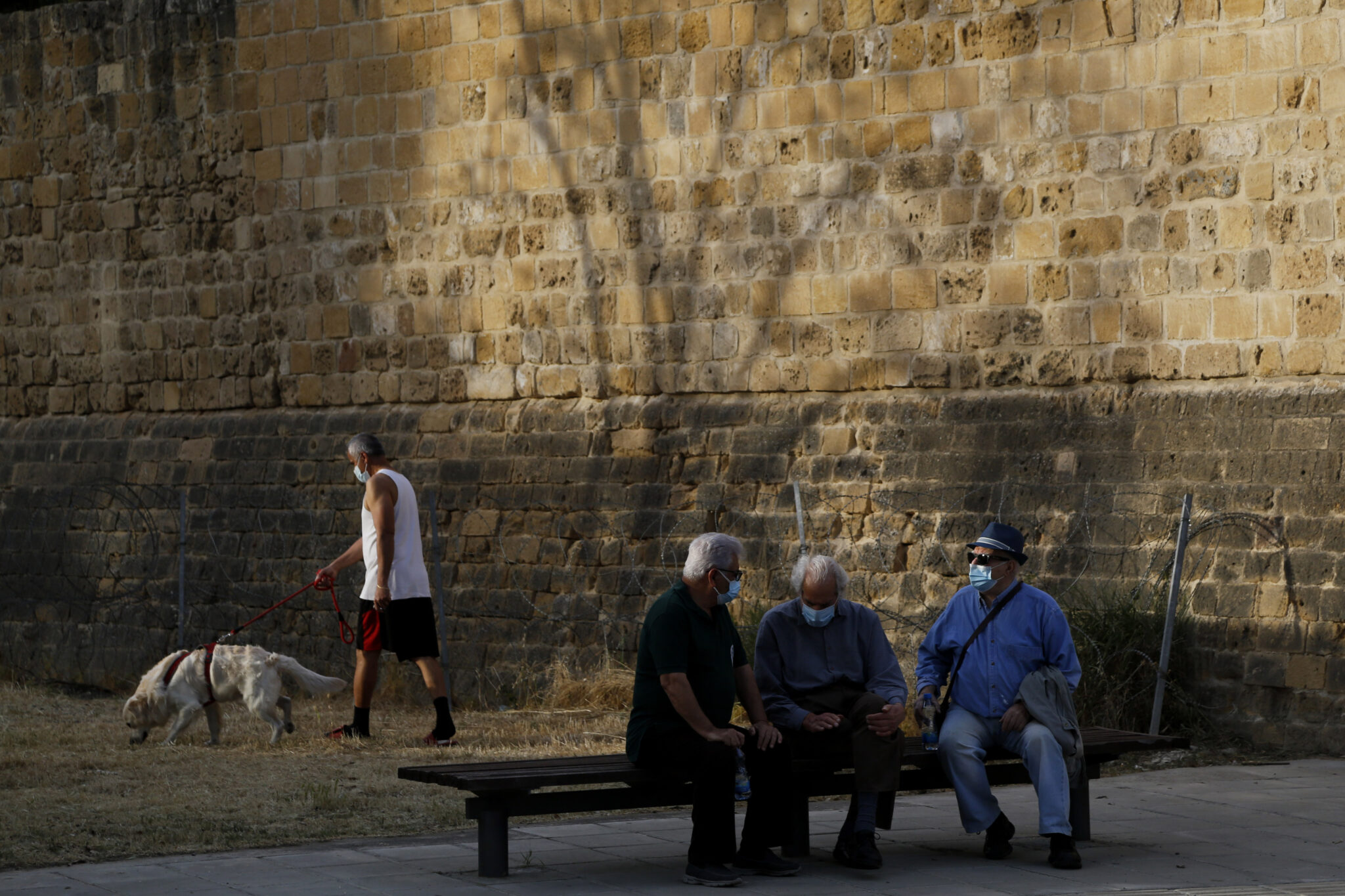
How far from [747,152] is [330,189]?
340 centimetres

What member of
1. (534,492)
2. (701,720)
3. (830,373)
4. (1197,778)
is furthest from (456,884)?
(534,492)

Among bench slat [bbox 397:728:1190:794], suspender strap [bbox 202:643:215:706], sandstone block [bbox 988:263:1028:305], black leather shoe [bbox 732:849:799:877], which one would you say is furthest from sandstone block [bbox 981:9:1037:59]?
black leather shoe [bbox 732:849:799:877]

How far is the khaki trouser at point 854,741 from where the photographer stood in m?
6.47

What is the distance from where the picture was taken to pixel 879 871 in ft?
20.9

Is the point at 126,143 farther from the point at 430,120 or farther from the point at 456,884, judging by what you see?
the point at 456,884

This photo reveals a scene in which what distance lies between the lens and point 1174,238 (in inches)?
387

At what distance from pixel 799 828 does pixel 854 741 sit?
0.40 metres

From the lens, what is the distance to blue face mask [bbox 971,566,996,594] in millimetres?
6770

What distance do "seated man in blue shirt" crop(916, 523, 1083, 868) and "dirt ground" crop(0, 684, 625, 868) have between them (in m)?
2.07

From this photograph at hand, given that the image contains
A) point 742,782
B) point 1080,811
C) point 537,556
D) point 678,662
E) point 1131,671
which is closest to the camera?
point 678,662

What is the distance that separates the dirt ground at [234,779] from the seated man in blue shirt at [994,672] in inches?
81.4

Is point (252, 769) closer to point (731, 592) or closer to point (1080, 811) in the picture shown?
point (731, 592)

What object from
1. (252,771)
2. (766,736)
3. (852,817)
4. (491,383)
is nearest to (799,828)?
(852,817)

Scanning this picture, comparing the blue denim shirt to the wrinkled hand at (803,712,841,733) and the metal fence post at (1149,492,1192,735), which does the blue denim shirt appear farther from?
the metal fence post at (1149,492,1192,735)
